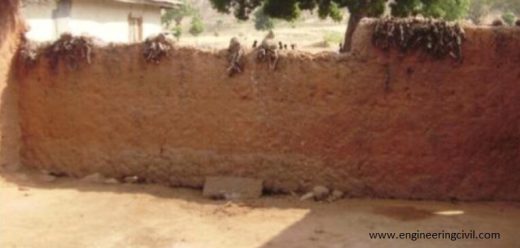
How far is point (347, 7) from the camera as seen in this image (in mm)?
14164

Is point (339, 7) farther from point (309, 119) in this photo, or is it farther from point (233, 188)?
point (233, 188)

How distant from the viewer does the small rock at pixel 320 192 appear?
279 inches

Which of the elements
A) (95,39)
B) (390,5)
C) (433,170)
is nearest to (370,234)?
(433,170)

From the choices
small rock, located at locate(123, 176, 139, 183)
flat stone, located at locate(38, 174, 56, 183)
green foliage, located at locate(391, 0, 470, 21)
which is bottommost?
flat stone, located at locate(38, 174, 56, 183)

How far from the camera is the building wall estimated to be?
12777 mm

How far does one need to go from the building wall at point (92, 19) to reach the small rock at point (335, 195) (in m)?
6.33

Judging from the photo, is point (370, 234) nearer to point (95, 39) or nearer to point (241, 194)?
point (241, 194)

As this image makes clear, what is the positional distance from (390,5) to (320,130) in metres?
8.26

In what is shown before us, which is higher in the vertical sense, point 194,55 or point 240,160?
point 194,55

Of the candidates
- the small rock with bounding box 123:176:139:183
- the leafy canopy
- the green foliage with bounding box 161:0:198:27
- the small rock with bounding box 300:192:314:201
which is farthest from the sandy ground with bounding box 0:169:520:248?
the green foliage with bounding box 161:0:198:27

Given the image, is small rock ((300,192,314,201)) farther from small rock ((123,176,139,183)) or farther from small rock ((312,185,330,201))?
small rock ((123,176,139,183))

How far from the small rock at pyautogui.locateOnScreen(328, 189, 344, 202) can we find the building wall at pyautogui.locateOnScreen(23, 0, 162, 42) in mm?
6327

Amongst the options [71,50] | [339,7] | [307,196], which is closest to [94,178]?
[71,50]

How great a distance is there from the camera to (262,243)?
18.7 ft
